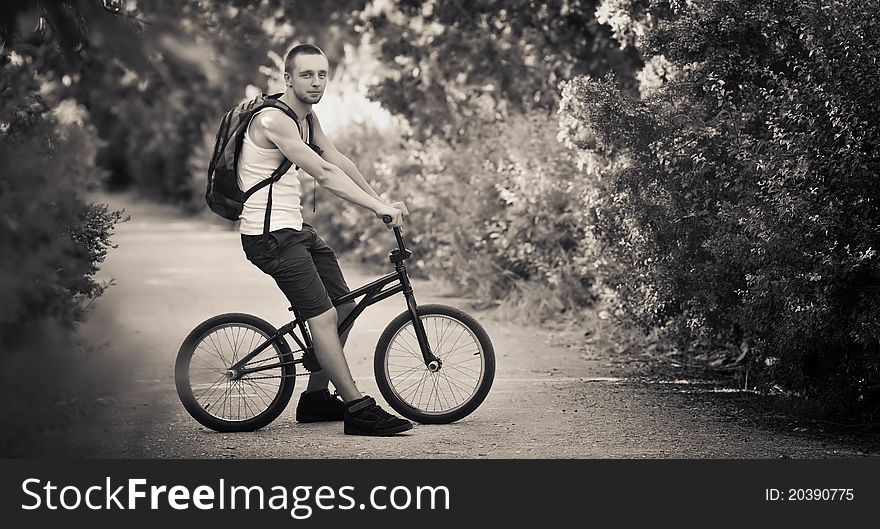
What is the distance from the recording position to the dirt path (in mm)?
5938

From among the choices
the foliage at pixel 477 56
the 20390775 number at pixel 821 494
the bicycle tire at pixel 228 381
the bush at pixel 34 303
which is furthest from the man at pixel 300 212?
the foliage at pixel 477 56

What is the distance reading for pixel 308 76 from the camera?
20.1 ft

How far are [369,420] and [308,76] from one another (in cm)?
170

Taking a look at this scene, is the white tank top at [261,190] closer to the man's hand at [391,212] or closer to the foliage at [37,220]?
the man's hand at [391,212]

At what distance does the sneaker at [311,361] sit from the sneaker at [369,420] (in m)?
0.27

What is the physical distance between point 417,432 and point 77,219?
2.04 m

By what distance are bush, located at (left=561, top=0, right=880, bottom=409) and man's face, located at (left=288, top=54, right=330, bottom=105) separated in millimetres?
1852

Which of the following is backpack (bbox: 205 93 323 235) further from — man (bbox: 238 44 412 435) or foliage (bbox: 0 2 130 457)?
foliage (bbox: 0 2 130 457)

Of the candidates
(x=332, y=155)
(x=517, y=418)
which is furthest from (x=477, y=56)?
(x=517, y=418)

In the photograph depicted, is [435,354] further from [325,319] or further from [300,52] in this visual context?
[300,52]

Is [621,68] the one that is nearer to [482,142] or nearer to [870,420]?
[482,142]

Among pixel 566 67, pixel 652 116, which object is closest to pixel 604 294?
pixel 652 116

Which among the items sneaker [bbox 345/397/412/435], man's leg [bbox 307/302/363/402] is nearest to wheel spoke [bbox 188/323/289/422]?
man's leg [bbox 307/302/363/402]

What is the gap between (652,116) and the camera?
7.21m
